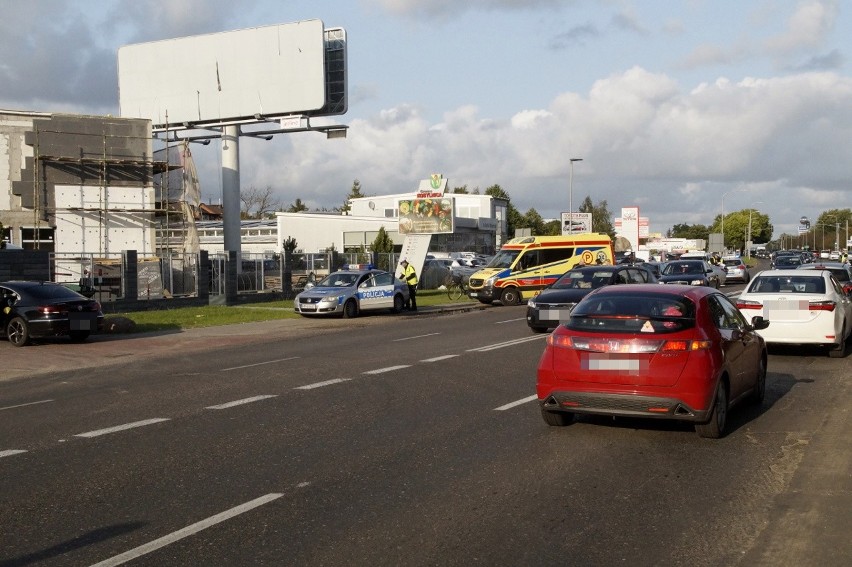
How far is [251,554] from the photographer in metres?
5.68

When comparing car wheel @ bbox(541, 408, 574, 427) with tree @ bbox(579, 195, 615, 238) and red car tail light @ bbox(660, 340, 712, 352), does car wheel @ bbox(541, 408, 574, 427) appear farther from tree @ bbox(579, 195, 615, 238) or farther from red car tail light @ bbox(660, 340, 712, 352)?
tree @ bbox(579, 195, 615, 238)

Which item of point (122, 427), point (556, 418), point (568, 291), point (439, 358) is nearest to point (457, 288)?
point (568, 291)

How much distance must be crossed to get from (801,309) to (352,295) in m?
16.1

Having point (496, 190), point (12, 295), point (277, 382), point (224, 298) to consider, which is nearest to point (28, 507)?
point (277, 382)

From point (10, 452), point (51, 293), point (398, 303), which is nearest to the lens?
point (10, 452)

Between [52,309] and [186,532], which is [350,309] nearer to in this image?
[52,309]

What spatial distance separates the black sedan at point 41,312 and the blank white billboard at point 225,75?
72.6ft

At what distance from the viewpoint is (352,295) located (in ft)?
95.3

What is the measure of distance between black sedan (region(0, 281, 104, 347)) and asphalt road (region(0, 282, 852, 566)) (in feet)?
22.3

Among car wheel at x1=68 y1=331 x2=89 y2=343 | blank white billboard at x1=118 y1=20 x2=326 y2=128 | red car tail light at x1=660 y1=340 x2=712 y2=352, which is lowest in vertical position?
car wheel at x1=68 y1=331 x2=89 y2=343

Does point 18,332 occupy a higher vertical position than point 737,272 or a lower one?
lower

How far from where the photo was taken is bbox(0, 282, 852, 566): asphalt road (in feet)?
19.1

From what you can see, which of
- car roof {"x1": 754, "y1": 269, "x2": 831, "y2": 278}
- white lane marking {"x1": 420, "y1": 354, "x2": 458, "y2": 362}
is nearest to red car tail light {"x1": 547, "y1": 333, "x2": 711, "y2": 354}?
white lane marking {"x1": 420, "y1": 354, "x2": 458, "y2": 362}

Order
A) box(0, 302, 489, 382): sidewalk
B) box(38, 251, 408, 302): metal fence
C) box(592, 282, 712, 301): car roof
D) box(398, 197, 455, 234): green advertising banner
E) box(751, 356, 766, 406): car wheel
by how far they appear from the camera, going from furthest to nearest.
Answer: box(398, 197, 455, 234): green advertising banner
box(38, 251, 408, 302): metal fence
box(0, 302, 489, 382): sidewalk
box(751, 356, 766, 406): car wheel
box(592, 282, 712, 301): car roof
